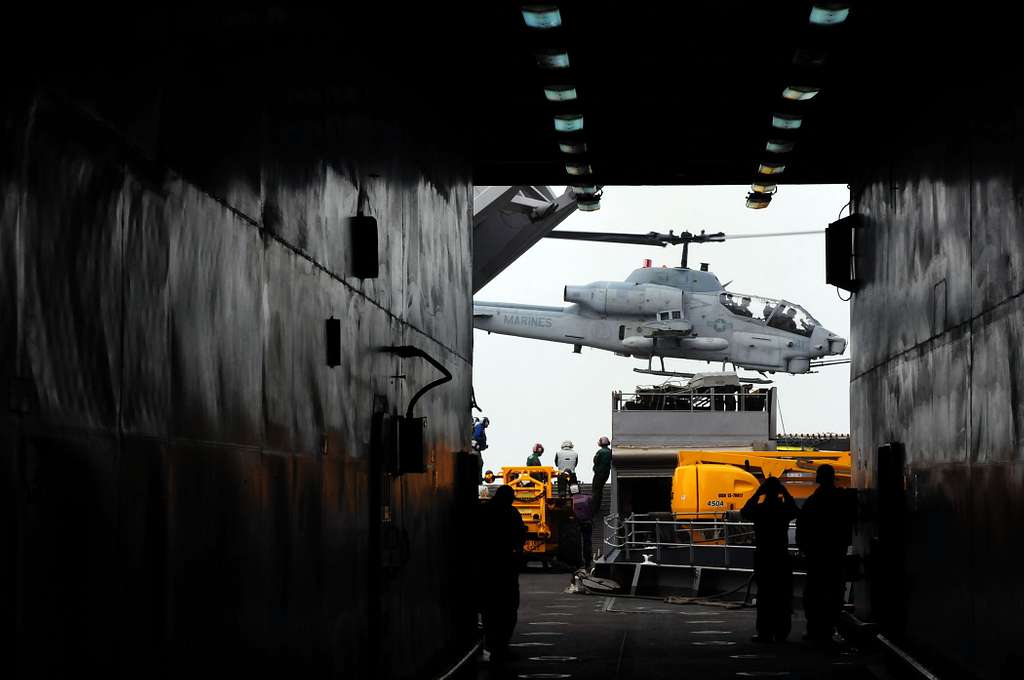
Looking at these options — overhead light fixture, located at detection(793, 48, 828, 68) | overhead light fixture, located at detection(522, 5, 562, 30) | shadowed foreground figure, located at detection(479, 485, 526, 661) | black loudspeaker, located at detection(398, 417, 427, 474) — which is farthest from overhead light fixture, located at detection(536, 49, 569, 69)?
shadowed foreground figure, located at detection(479, 485, 526, 661)

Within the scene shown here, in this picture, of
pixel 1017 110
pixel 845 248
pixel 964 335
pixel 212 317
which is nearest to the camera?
pixel 212 317

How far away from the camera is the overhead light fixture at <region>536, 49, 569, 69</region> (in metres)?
10.8

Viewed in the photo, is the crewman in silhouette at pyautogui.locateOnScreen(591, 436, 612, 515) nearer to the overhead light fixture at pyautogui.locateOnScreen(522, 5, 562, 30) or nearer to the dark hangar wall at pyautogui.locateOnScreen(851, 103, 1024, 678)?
the dark hangar wall at pyautogui.locateOnScreen(851, 103, 1024, 678)

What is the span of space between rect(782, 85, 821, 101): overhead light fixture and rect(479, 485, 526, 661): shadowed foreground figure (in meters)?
4.45

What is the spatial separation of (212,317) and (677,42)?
712 centimetres

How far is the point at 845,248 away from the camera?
50.6 ft

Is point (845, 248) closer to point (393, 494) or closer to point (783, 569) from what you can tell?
point (783, 569)

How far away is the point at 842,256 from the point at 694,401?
2507 centimetres

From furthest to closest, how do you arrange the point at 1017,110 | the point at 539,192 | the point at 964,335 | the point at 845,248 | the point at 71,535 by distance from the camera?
the point at 539,192
the point at 845,248
the point at 964,335
the point at 1017,110
the point at 71,535

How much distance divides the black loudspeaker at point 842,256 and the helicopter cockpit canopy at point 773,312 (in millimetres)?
39442

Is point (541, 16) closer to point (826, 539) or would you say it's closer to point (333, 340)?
point (333, 340)

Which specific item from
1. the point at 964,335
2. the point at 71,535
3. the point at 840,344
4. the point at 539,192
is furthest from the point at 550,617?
the point at 840,344

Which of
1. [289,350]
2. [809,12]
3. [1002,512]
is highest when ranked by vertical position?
[809,12]

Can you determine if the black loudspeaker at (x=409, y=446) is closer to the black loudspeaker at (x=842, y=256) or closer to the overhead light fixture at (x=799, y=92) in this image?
the overhead light fixture at (x=799, y=92)
